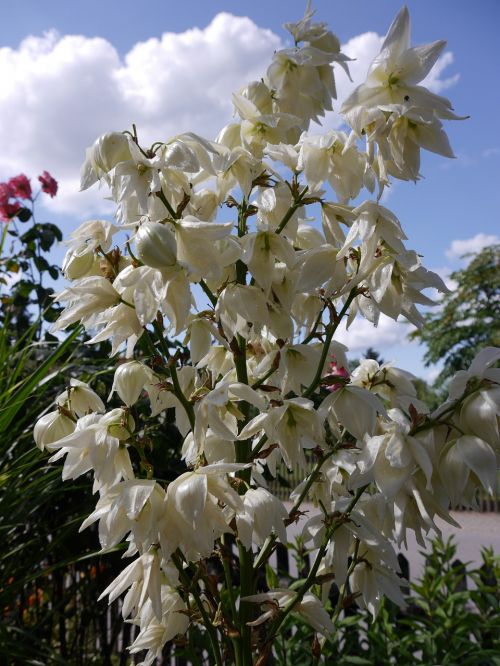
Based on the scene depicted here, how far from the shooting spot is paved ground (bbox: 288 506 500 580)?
17.6ft

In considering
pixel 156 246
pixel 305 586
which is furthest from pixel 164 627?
pixel 156 246

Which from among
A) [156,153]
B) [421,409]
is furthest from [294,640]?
[156,153]

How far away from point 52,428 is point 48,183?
9.16 feet

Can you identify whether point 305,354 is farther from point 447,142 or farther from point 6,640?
point 6,640

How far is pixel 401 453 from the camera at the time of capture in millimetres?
699

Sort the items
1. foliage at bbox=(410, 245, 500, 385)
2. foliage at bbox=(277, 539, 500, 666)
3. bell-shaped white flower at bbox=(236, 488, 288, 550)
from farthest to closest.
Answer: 1. foliage at bbox=(410, 245, 500, 385)
2. foliage at bbox=(277, 539, 500, 666)
3. bell-shaped white flower at bbox=(236, 488, 288, 550)

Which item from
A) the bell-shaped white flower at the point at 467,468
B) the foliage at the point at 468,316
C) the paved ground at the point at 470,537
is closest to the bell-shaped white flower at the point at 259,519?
the bell-shaped white flower at the point at 467,468

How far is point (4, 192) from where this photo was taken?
10.5 feet

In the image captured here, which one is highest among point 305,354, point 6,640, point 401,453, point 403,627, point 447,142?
point 447,142

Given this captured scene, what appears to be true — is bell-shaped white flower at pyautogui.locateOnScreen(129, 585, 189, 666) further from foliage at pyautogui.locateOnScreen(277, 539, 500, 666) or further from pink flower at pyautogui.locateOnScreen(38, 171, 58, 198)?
pink flower at pyautogui.locateOnScreen(38, 171, 58, 198)

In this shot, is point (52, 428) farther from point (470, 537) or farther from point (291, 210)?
point (470, 537)

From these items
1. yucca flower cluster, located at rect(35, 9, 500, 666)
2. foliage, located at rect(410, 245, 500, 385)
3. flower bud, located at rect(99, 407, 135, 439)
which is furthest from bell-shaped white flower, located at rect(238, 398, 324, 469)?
foliage, located at rect(410, 245, 500, 385)

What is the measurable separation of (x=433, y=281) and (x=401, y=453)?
0.73ft

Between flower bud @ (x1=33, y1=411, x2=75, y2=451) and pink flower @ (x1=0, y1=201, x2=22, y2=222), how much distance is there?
2539 mm
